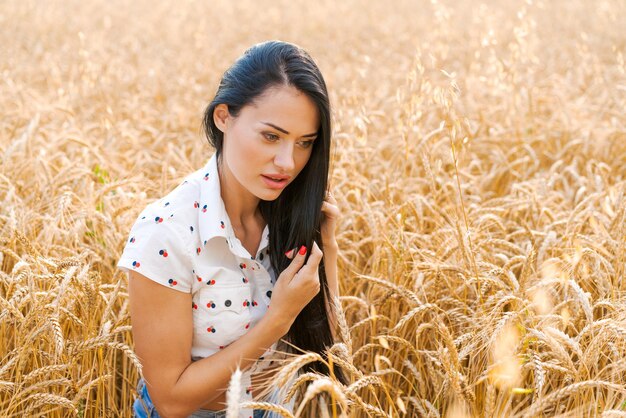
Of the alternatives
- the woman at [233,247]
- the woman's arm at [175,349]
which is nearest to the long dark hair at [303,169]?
the woman at [233,247]

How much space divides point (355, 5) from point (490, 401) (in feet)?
48.1

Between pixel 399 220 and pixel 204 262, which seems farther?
pixel 399 220

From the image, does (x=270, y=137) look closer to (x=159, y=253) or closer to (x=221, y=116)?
(x=221, y=116)

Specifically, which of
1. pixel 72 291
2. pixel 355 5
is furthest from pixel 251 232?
pixel 355 5

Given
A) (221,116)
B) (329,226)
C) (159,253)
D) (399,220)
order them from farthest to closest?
(399,220), (329,226), (221,116), (159,253)

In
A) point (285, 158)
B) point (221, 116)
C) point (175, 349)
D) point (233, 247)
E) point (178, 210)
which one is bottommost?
point (175, 349)

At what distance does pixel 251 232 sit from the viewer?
6.19ft

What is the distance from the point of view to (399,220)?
6.88 ft

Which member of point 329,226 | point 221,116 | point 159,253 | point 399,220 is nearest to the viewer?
point 159,253

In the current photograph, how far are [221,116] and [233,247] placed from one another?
1.28ft

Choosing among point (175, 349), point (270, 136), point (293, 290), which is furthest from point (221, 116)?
A: point (175, 349)

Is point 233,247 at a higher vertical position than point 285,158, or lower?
lower

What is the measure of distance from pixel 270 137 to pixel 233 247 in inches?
12.9

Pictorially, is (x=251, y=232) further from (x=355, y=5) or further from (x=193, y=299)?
(x=355, y=5)
